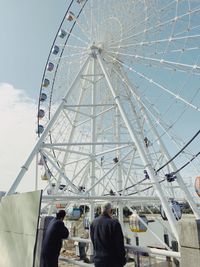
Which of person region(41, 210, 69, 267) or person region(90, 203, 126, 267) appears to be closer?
person region(90, 203, 126, 267)

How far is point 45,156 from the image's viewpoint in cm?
925

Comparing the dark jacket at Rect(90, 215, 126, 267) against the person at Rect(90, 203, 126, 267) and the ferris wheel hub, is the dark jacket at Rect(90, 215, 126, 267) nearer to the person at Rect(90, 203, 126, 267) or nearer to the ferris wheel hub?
the person at Rect(90, 203, 126, 267)

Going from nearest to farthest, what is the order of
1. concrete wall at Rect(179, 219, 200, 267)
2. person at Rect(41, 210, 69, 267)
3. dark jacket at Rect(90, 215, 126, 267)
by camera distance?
concrete wall at Rect(179, 219, 200, 267) < dark jacket at Rect(90, 215, 126, 267) < person at Rect(41, 210, 69, 267)

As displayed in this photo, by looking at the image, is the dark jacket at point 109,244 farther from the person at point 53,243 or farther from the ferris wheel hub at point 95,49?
the ferris wheel hub at point 95,49

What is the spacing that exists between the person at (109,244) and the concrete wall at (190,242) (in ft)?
2.88

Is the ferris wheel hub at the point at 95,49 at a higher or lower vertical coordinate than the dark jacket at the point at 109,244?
higher

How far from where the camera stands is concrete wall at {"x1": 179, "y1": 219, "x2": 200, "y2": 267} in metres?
3.09

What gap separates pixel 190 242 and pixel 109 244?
3.92 feet

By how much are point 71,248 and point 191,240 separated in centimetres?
1394

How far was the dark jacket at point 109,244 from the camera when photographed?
3.83 m

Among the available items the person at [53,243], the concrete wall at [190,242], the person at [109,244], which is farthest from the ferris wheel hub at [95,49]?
the concrete wall at [190,242]

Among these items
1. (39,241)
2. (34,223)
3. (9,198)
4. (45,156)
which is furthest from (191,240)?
(45,156)

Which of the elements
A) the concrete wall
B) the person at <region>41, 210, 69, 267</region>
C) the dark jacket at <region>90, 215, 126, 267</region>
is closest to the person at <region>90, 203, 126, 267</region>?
the dark jacket at <region>90, 215, 126, 267</region>

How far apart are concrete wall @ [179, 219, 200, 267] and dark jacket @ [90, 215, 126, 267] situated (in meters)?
0.88
